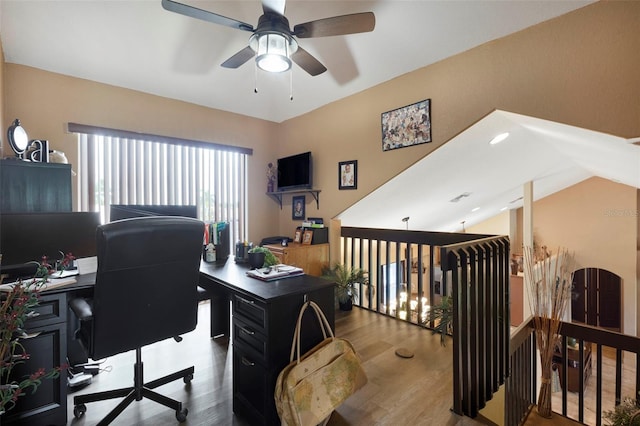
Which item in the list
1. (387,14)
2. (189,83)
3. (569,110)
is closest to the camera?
(569,110)

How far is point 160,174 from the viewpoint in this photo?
3533mm

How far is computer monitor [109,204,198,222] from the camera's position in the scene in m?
2.16

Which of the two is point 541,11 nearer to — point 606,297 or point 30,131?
point 30,131

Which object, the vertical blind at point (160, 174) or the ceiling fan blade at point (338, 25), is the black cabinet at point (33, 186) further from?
the ceiling fan blade at point (338, 25)

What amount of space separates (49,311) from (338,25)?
2.43m

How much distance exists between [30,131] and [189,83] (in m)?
1.57

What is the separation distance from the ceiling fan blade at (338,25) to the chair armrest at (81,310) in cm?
204

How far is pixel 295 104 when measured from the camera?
3980 mm

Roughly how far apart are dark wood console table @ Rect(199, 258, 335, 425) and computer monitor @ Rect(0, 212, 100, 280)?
1.00 meters

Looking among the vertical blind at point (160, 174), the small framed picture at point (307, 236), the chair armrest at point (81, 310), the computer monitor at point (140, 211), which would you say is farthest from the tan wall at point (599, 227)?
the chair armrest at point (81, 310)

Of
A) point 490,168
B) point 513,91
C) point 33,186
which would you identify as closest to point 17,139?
point 33,186

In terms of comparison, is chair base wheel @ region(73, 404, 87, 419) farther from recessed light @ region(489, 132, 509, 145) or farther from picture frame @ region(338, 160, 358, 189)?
recessed light @ region(489, 132, 509, 145)

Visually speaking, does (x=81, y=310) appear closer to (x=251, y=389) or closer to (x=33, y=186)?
(x=251, y=389)

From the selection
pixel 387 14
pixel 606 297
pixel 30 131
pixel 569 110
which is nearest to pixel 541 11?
pixel 569 110
